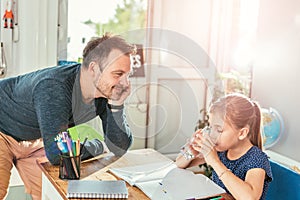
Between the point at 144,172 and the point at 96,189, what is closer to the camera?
the point at 96,189

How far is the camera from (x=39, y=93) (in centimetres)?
143

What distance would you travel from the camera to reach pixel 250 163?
1.31 meters

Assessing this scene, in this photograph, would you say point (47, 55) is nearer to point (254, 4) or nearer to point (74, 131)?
point (74, 131)

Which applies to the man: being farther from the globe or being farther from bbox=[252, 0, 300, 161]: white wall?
bbox=[252, 0, 300, 161]: white wall

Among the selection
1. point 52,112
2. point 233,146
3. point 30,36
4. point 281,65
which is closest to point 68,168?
point 52,112

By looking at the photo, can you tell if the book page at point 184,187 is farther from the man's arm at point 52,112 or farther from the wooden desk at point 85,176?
the man's arm at point 52,112

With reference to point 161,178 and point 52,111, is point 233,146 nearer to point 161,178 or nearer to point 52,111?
point 161,178

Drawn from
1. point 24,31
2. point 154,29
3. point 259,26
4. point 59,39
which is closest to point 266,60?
point 259,26

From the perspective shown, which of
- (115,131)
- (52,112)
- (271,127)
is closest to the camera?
(52,112)

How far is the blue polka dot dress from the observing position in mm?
1291

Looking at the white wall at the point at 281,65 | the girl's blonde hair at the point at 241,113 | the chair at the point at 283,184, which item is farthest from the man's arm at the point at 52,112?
the white wall at the point at 281,65

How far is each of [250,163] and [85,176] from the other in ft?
1.65

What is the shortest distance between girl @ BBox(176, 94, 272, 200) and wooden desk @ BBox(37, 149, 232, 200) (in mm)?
119

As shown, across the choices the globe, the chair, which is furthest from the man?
the globe
